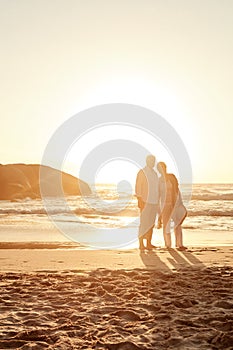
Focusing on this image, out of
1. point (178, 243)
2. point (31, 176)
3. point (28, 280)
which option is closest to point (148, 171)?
point (178, 243)

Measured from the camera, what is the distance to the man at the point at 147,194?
1049 cm

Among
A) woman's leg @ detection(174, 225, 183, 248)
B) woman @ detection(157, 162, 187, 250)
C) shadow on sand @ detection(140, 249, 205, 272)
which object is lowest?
shadow on sand @ detection(140, 249, 205, 272)

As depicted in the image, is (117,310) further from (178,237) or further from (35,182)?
(35,182)

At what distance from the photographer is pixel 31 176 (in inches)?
1977

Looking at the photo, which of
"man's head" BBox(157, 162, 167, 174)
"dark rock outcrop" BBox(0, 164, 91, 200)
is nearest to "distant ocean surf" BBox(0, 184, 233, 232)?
"man's head" BBox(157, 162, 167, 174)

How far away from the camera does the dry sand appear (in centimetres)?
382

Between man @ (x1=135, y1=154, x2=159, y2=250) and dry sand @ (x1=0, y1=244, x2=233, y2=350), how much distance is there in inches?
69.9

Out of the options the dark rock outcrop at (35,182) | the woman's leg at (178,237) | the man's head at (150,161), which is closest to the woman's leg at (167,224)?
the woman's leg at (178,237)

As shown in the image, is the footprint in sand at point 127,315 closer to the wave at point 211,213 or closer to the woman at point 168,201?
the woman at point 168,201

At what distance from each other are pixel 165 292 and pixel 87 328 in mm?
1706

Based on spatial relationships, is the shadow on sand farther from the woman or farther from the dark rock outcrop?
the dark rock outcrop

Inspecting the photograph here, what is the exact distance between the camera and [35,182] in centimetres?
4947

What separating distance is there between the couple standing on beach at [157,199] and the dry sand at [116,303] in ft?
5.88

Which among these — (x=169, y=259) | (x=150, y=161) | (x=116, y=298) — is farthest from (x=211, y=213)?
(x=116, y=298)
